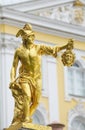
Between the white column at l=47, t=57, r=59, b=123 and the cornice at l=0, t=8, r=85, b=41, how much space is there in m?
1.11

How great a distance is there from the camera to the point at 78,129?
21781mm

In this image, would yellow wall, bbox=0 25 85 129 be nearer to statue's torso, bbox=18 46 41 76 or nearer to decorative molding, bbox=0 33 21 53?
decorative molding, bbox=0 33 21 53

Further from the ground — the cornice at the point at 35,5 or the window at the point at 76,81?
the cornice at the point at 35,5

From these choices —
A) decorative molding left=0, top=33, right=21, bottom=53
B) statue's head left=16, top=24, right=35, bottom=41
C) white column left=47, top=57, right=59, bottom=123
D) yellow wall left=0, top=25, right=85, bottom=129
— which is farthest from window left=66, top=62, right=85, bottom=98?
statue's head left=16, top=24, right=35, bottom=41

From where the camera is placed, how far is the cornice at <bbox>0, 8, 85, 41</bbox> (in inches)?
824

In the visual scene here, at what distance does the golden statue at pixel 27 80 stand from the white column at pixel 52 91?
1137 centimetres

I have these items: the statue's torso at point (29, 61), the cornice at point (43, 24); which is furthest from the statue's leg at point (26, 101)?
the cornice at point (43, 24)

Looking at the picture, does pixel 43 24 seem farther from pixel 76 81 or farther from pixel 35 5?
pixel 76 81

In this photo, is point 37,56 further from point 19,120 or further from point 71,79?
point 71,79

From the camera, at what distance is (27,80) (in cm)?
957

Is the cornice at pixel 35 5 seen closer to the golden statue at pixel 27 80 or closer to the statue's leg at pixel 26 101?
the golden statue at pixel 27 80

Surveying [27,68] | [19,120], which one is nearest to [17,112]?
[19,120]

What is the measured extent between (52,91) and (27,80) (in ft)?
39.0

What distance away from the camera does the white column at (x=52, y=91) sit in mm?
21266
